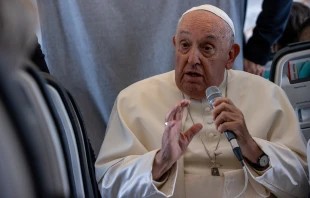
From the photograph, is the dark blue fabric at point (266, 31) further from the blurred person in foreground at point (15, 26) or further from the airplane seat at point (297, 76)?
the blurred person in foreground at point (15, 26)

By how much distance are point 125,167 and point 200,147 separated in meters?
0.37

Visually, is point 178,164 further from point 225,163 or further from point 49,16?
point 49,16

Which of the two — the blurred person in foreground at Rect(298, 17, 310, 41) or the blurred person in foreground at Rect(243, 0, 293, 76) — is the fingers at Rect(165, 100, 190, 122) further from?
the blurred person in foreground at Rect(298, 17, 310, 41)

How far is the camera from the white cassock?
216 cm

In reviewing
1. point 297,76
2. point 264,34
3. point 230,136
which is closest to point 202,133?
point 230,136

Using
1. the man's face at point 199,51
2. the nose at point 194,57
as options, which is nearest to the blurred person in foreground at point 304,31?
the man's face at point 199,51

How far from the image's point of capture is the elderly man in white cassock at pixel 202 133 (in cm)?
209

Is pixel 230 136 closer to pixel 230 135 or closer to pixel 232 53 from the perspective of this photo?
pixel 230 135

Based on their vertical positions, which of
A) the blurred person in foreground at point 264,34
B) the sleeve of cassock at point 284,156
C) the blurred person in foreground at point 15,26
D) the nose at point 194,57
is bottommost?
the sleeve of cassock at point 284,156

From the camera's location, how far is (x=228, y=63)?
2.58 meters

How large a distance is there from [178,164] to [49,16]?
128cm

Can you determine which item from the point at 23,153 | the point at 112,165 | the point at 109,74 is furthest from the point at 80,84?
the point at 23,153

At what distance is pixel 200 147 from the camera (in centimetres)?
234

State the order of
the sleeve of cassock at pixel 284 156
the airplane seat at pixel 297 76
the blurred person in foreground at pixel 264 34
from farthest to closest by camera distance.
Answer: the blurred person in foreground at pixel 264 34
the airplane seat at pixel 297 76
the sleeve of cassock at pixel 284 156
